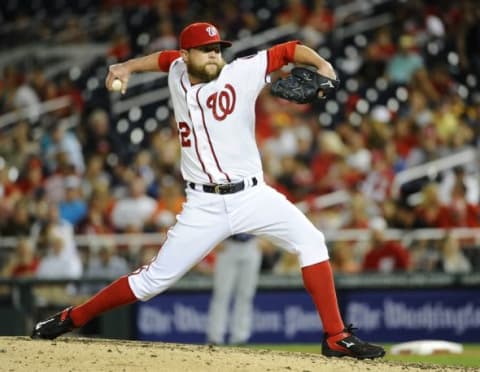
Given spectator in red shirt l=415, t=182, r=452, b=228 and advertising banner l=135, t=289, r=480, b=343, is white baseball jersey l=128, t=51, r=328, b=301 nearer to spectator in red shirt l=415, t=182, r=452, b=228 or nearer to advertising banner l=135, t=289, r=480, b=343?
advertising banner l=135, t=289, r=480, b=343

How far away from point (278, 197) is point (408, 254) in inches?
233

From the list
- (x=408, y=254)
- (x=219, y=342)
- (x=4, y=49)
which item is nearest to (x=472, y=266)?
(x=408, y=254)

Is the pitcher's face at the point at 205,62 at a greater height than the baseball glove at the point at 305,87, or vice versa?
the pitcher's face at the point at 205,62

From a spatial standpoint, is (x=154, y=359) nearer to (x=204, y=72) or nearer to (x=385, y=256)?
(x=204, y=72)

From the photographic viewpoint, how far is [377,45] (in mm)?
16797

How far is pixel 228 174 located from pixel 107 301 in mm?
1059

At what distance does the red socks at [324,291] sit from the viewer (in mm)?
7422

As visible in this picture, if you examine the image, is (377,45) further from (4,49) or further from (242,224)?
(242,224)

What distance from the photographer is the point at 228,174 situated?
7363 millimetres

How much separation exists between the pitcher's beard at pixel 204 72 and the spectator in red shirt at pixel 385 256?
5819 mm

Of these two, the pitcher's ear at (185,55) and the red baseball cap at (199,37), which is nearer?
the red baseball cap at (199,37)

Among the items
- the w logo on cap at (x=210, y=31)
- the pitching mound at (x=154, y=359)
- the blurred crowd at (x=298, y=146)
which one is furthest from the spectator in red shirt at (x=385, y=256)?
the w logo on cap at (x=210, y=31)

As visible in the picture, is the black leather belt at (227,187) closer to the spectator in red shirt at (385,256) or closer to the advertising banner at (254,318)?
the advertising banner at (254,318)

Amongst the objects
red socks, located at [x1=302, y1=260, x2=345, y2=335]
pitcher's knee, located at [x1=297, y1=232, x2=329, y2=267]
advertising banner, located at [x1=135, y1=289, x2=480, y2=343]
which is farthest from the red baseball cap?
advertising banner, located at [x1=135, y1=289, x2=480, y2=343]
